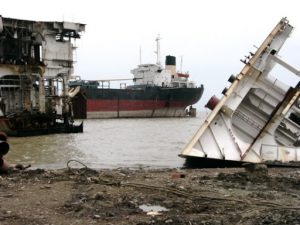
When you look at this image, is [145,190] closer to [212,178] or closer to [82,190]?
[82,190]

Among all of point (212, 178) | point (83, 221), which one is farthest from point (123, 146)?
point (83, 221)

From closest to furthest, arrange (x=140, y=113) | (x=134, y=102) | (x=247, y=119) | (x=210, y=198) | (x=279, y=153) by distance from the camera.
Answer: (x=210, y=198) → (x=279, y=153) → (x=247, y=119) → (x=134, y=102) → (x=140, y=113)

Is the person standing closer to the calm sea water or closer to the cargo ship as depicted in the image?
the calm sea water

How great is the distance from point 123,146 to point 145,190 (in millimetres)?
17076

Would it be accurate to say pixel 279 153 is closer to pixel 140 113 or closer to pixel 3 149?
pixel 3 149

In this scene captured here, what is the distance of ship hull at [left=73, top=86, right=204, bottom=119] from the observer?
214 ft

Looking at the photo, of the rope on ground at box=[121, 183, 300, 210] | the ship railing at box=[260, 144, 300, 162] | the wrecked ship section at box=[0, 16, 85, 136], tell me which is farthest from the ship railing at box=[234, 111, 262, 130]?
the wrecked ship section at box=[0, 16, 85, 136]

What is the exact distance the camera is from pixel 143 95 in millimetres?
70062

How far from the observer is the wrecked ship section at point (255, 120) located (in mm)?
15805

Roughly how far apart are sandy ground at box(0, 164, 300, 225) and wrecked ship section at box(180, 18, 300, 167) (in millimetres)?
4094

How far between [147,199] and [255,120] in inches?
405

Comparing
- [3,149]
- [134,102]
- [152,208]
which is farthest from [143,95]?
[152,208]

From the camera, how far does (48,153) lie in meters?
22.4

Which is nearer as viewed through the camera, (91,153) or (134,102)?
(91,153)
